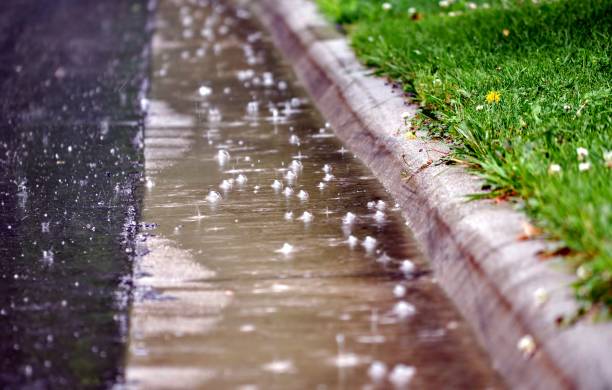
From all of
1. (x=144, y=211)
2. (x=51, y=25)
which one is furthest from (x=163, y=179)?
(x=51, y=25)

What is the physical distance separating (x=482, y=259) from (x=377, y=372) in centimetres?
77

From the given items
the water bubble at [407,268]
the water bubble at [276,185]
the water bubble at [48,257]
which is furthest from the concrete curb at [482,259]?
the water bubble at [48,257]

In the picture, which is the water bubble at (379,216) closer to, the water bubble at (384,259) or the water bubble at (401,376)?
the water bubble at (384,259)

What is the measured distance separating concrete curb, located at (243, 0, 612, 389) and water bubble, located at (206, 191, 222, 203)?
897mm

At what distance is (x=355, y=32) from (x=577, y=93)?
387 cm

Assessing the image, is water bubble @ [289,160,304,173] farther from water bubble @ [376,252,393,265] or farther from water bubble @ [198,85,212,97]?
water bubble @ [198,85,212,97]

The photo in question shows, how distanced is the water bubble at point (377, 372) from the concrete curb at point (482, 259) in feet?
1.25

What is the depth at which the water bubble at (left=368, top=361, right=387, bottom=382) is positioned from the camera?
13.0 feet

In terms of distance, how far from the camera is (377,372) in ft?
13.1

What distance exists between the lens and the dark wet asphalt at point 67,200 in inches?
170

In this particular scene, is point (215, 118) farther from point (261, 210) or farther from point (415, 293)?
point (415, 293)

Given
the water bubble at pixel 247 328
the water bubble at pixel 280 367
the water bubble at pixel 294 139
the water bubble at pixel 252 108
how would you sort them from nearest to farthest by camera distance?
1. the water bubble at pixel 280 367
2. the water bubble at pixel 247 328
3. the water bubble at pixel 294 139
4. the water bubble at pixel 252 108

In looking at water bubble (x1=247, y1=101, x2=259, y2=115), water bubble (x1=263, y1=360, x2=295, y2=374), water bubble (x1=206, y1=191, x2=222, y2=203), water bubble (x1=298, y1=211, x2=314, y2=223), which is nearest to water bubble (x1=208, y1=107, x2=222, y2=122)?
water bubble (x1=247, y1=101, x2=259, y2=115)

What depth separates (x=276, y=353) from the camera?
13.9 ft
